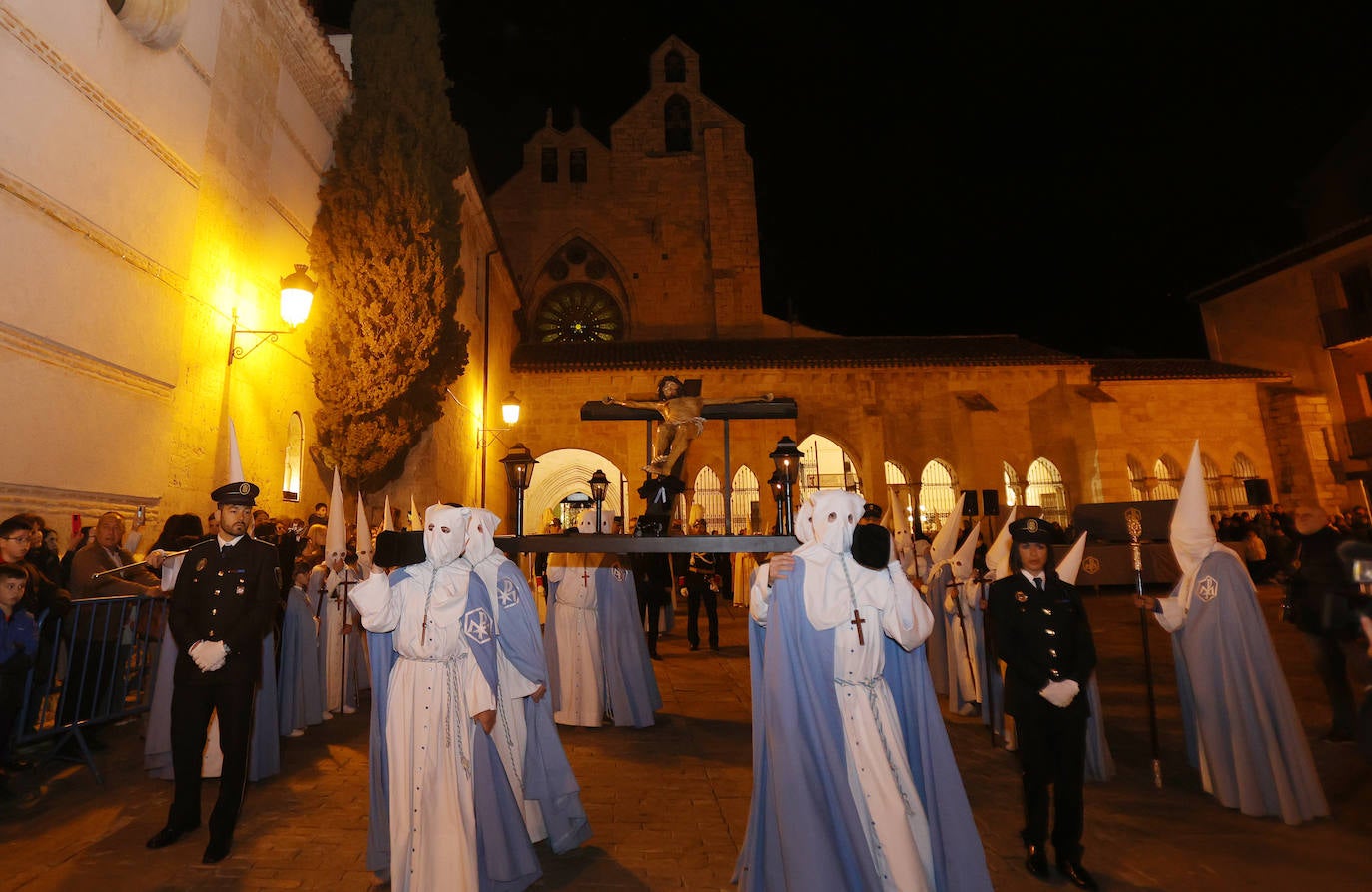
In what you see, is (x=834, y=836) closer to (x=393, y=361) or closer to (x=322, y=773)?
(x=322, y=773)

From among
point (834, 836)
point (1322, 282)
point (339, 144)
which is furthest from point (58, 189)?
point (1322, 282)

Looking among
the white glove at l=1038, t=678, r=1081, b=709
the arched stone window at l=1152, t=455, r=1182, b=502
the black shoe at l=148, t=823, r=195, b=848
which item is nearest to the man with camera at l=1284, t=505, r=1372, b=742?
the white glove at l=1038, t=678, r=1081, b=709

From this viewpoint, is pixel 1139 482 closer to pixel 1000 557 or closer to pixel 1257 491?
pixel 1257 491

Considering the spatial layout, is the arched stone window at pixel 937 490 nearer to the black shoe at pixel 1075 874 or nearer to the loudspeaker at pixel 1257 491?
the loudspeaker at pixel 1257 491

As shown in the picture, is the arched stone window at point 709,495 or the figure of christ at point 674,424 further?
the arched stone window at point 709,495

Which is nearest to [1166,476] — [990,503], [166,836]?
[990,503]

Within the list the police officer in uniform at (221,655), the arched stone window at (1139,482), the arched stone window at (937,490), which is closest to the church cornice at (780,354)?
the arched stone window at (937,490)

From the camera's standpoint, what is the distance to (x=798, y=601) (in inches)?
115

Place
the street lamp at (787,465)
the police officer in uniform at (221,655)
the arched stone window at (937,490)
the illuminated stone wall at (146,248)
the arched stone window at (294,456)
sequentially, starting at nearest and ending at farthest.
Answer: the police officer in uniform at (221,655) < the street lamp at (787,465) < the illuminated stone wall at (146,248) < the arched stone window at (294,456) < the arched stone window at (937,490)

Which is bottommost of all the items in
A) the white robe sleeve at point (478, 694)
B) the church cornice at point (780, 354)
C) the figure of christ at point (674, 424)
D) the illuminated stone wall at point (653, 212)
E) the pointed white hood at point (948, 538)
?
the white robe sleeve at point (478, 694)

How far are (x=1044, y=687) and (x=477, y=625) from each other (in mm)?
2841

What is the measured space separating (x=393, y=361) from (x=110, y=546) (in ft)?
16.9

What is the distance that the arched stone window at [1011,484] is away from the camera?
19.5 metres

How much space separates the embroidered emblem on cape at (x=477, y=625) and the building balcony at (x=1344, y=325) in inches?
1135
